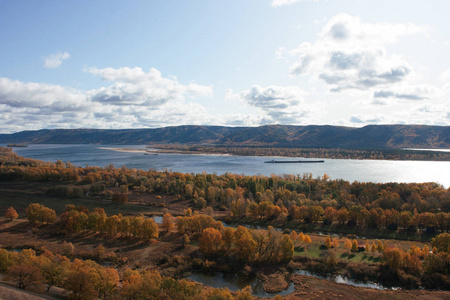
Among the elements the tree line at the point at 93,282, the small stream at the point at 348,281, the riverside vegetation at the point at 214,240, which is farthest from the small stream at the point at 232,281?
the tree line at the point at 93,282

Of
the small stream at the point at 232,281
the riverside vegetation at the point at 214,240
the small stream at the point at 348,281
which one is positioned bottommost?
the small stream at the point at 232,281

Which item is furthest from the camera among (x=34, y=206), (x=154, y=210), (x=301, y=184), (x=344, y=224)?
(x=301, y=184)

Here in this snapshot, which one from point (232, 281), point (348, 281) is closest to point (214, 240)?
point (232, 281)

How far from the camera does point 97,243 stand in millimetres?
48156

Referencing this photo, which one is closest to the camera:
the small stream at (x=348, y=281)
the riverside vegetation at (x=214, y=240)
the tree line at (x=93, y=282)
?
the tree line at (x=93, y=282)

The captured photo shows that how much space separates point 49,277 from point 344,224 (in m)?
54.9

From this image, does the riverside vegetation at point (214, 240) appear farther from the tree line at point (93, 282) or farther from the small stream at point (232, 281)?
the small stream at point (232, 281)

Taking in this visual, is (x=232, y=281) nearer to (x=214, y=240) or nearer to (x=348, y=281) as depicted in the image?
(x=214, y=240)

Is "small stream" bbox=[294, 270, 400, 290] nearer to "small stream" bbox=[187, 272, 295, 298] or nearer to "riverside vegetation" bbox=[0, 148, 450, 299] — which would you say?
"riverside vegetation" bbox=[0, 148, 450, 299]

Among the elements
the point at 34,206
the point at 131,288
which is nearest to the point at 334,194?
the point at 131,288

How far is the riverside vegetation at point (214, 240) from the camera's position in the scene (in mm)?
29825

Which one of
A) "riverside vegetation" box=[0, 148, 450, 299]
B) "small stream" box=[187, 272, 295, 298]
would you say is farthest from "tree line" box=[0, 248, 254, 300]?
"small stream" box=[187, 272, 295, 298]

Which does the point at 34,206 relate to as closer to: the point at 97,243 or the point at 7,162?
the point at 97,243

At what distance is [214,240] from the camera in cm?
4438
